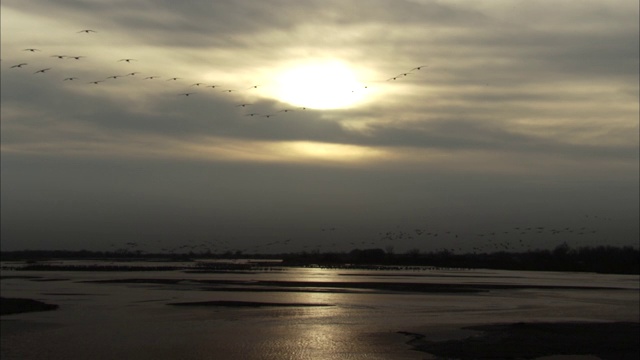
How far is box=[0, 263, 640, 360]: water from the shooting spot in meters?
26.1

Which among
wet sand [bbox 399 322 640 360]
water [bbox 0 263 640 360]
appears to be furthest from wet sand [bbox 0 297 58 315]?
wet sand [bbox 399 322 640 360]

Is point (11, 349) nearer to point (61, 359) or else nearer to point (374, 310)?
point (61, 359)

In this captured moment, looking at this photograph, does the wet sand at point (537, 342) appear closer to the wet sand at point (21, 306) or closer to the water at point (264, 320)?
the water at point (264, 320)

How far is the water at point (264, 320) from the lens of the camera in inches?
1029

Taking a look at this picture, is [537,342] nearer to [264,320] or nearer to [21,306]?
[264,320]

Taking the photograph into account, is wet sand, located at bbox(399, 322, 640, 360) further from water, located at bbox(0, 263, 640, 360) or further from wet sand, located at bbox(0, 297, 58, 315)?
wet sand, located at bbox(0, 297, 58, 315)

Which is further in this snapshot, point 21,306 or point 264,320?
point 21,306

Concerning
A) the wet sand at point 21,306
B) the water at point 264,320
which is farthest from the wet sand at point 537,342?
the wet sand at point 21,306

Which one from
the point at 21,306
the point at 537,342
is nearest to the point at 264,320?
the point at 537,342

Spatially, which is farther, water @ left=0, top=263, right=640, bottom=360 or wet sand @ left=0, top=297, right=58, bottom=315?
wet sand @ left=0, top=297, right=58, bottom=315

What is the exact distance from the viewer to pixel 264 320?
117 feet

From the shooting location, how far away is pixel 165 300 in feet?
155

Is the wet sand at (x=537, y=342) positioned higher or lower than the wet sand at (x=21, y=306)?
lower

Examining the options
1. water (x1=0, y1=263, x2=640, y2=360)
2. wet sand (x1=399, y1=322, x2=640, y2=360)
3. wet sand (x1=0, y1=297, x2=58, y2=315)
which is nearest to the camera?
wet sand (x1=399, y1=322, x2=640, y2=360)
